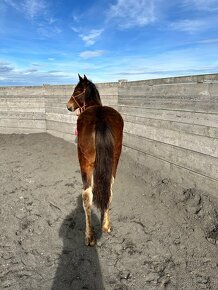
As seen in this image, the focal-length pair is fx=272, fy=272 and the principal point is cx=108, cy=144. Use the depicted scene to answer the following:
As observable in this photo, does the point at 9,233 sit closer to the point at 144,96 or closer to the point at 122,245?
the point at 122,245

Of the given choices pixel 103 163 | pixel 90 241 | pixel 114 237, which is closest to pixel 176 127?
pixel 103 163

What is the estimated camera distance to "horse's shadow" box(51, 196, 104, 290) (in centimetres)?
306

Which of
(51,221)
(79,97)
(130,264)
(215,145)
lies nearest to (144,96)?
(79,97)

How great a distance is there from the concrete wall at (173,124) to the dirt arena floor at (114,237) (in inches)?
14.7

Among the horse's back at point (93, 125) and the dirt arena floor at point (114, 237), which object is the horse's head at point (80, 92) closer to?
the horse's back at point (93, 125)

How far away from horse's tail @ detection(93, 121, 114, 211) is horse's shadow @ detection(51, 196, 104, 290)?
0.65 m

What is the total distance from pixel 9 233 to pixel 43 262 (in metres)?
0.91

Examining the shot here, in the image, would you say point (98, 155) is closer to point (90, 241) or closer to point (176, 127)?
point (90, 241)

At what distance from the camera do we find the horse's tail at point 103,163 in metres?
3.67

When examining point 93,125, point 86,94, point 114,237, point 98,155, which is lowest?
point 114,237

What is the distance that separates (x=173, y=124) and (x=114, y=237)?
2.64m

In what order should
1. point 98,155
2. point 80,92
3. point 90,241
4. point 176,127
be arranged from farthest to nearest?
1. point 176,127
2. point 80,92
3. point 90,241
4. point 98,155

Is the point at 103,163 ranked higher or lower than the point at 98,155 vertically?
lower

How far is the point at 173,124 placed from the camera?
5.54 metres
